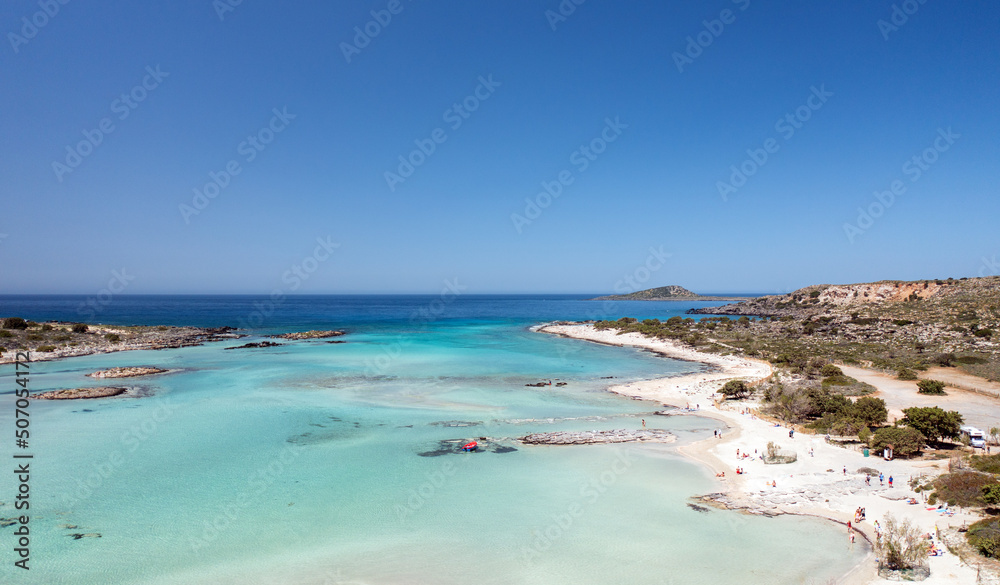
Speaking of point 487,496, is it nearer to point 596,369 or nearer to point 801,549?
point 801,549

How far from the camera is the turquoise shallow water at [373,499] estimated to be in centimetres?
1301

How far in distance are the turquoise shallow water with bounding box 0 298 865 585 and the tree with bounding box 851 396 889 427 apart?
291 inches

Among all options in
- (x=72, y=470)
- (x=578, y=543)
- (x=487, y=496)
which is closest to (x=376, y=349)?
(x=72, y=470)

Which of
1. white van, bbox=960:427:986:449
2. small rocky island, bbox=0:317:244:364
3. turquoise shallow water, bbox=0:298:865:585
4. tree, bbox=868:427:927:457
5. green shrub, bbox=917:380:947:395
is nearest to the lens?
turquoise shallow water, bbox=0:298:865:585

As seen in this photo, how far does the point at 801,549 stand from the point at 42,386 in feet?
155

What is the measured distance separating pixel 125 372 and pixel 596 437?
39.7m

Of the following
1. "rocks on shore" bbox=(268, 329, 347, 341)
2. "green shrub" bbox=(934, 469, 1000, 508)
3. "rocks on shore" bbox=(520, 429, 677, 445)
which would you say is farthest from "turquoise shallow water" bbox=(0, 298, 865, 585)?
"rocks on shore" bbox=(268, 329, 347, 341)

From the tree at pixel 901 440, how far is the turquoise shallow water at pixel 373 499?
312 inches

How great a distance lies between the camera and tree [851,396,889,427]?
2322 cm

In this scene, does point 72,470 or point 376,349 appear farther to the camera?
point 376,349

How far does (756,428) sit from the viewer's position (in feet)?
83.4

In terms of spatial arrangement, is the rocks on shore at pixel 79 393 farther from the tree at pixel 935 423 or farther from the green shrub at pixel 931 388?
the green shrub at pixel 931 388

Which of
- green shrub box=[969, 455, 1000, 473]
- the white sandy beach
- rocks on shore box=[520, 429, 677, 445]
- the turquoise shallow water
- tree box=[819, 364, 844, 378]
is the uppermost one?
tree box=[819, 364, 844, 378]

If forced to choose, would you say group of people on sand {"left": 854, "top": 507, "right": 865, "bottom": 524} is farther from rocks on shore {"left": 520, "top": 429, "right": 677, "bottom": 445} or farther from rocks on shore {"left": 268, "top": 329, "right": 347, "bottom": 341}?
rocks on shore {"left": 268, "top": 329, "right": 347, "bottom": 341}
